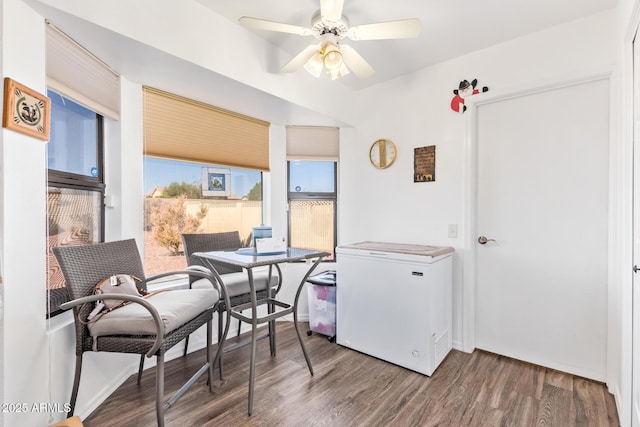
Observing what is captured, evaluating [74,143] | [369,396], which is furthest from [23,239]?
[369,396]

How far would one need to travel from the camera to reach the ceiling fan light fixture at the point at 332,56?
183 centimetres

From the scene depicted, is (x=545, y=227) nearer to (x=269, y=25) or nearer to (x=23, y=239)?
(x=269, y=25)

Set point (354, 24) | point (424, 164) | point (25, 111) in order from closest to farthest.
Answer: point (25, 111) < point (354, 24) < point (424, 164)

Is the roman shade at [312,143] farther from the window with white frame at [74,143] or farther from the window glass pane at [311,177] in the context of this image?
the window with white frame at [74,143]

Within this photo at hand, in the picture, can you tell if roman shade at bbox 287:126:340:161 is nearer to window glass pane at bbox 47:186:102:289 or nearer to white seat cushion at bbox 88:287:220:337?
window glass pane at bbox 47:186:102:289

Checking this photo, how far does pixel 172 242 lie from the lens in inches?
102

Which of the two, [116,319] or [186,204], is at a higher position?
[186,204]

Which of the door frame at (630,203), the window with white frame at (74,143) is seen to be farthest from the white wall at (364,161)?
the door frame at (630,203)

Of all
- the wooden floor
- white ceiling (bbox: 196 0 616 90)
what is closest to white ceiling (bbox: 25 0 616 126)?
white ceiling (bbox: 196 0 616 90)

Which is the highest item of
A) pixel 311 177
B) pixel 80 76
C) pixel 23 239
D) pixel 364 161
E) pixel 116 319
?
pixel 80 76

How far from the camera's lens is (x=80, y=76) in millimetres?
1835

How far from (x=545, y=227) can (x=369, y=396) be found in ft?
5.88

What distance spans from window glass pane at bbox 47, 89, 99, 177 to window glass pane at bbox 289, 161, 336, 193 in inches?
70.7

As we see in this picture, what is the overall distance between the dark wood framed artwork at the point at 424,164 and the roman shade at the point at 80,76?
2.46 meters
